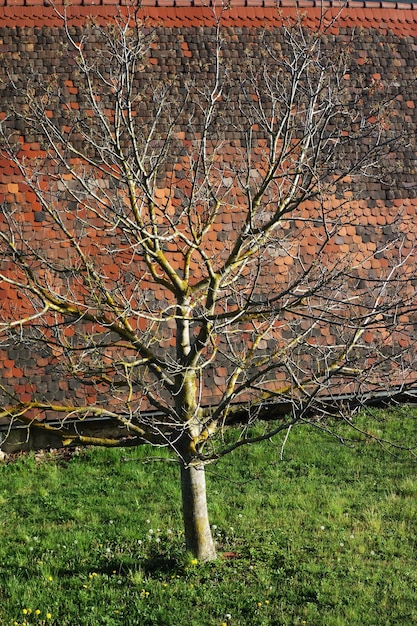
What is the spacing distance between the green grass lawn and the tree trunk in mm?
143

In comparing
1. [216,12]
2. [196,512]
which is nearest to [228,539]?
[196,512]

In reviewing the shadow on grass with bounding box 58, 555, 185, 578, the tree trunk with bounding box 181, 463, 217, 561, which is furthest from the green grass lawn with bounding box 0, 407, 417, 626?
the tree trunk with bounding box 181, 463, 217, 561

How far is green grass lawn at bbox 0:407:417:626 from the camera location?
6250 millimetres

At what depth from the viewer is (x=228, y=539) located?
24.7ft

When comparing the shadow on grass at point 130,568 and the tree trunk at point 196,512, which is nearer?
the tree trunk at point 196,512

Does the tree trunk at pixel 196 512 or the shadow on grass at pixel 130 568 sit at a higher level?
the tree trunk at pixel 196 512

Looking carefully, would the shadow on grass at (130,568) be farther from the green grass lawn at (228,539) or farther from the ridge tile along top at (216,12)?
the ridge tile along top at (216,12)

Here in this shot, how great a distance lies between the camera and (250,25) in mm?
11000

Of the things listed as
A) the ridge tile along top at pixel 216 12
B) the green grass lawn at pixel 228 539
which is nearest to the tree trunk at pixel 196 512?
the green grass lawn at pixel 228 539

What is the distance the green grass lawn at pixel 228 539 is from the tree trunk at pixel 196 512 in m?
0.14

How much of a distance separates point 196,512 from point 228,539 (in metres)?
0.99

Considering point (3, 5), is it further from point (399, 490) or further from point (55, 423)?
point (399, 490)

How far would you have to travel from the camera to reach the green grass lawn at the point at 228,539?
6250 millimetres

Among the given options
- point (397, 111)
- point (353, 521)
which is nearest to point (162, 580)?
point (353, 521)
